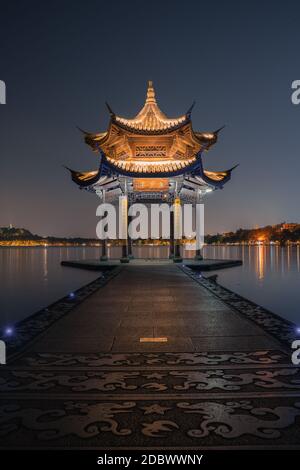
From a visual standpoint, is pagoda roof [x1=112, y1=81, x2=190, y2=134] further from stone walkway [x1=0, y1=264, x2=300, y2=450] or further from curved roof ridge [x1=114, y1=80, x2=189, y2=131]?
stone walkway [x1=0, y1=264, x2=300, y2=450]

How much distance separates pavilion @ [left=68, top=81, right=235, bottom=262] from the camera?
24000 mm

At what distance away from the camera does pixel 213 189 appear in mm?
27562

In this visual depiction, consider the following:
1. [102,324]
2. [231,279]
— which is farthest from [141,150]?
[102,324]

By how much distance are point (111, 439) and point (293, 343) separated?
355 centimetres

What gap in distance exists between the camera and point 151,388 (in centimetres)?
383

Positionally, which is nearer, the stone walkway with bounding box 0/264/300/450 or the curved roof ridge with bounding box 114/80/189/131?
the stone walkway with bounding box 0/264/300/450

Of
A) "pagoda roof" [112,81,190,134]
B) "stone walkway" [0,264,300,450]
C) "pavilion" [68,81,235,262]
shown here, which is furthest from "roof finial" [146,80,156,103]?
"stone walkway" [0,264,300,450]

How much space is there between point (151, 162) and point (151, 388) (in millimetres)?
22654

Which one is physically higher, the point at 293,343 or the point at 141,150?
the point at 141,150

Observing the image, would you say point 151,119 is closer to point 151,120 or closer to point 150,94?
point 151,120

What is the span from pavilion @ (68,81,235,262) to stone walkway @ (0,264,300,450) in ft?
58.4

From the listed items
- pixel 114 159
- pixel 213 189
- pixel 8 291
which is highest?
pixel 114 159
